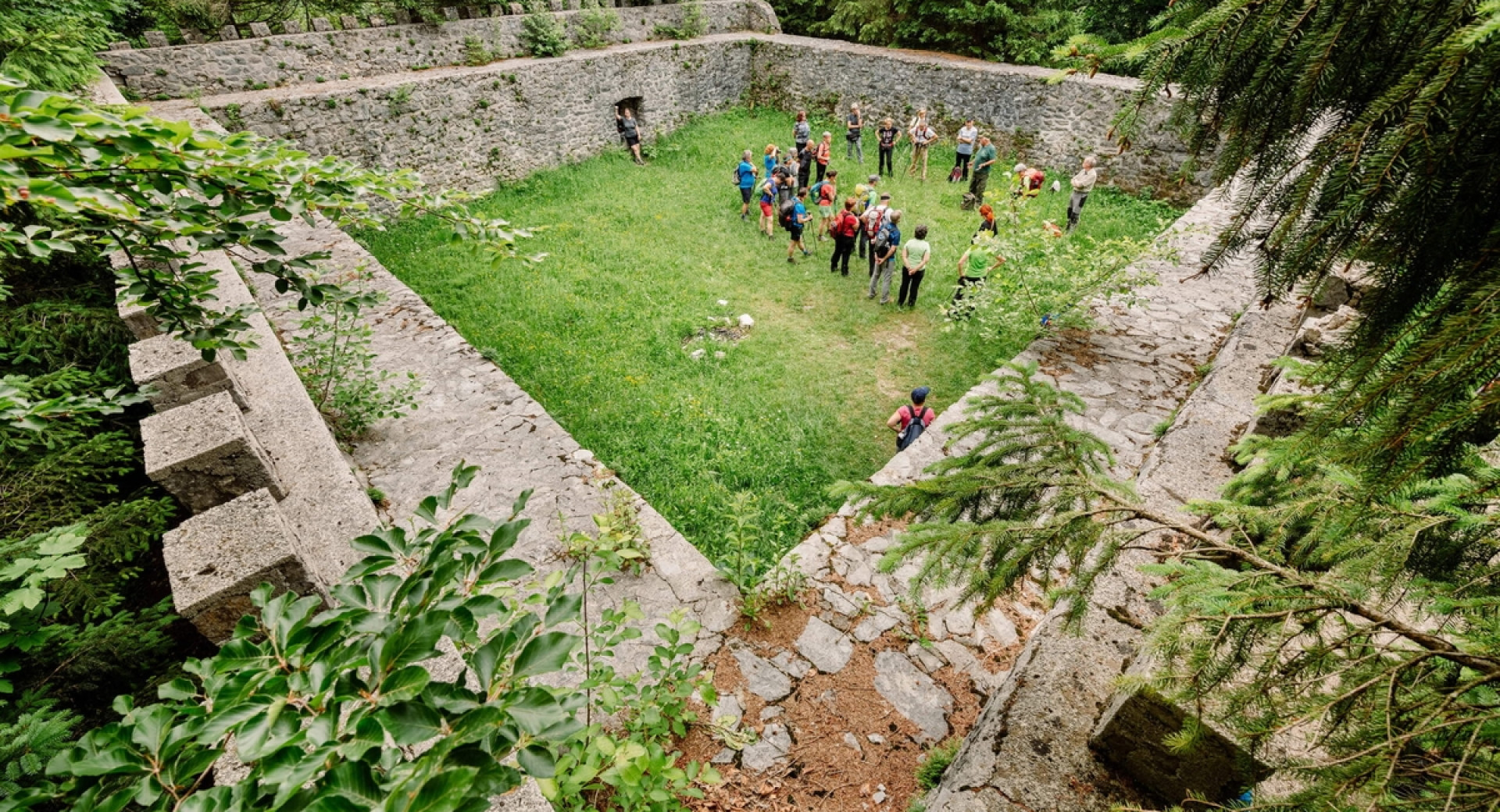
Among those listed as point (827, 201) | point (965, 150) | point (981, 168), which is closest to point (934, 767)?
point (827, 201)

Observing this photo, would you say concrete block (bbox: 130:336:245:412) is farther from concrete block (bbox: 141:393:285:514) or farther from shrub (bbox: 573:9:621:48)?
shrub (bbox: 573:9:621:48)

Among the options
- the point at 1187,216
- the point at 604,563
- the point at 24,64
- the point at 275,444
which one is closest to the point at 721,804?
the point at 604,563

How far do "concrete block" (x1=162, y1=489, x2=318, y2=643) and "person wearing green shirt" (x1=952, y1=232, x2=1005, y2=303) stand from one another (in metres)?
7.50

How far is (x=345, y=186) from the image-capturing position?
98.9 inches

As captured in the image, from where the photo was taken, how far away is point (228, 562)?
2662 millimetres

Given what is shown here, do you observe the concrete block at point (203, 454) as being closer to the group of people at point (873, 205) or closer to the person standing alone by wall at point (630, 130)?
the group of people at point (873, 205)

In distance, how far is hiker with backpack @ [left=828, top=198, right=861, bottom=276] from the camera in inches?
396

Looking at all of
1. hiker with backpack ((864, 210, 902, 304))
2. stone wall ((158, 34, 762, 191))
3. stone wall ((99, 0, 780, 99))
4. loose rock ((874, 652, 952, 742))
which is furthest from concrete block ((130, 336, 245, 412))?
stone wall ((99, 0, 780, 99))

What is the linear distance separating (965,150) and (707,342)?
8278 millimetres

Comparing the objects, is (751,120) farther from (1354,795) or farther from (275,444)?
(1354,795)

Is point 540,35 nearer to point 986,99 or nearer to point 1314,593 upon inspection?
point 986,99

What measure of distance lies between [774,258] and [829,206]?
1.45 meters

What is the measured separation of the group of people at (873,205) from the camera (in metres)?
9.25

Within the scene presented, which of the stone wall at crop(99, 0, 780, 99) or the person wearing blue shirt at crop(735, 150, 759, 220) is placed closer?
the stone wall at crop(99, 0, 780, 99)
